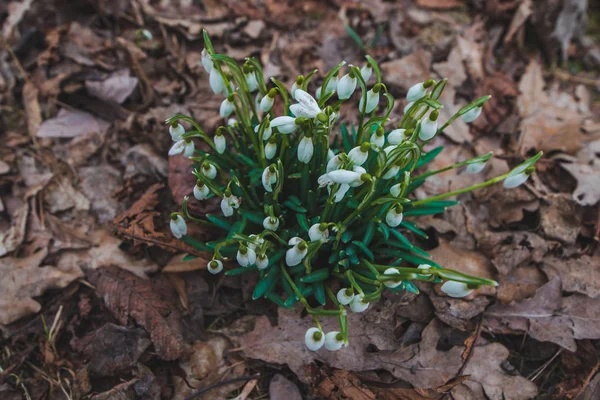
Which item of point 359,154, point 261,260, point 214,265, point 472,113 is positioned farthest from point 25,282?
point 472,113

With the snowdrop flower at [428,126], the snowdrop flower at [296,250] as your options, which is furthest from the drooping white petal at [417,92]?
the snowdrop flower at [296,250]

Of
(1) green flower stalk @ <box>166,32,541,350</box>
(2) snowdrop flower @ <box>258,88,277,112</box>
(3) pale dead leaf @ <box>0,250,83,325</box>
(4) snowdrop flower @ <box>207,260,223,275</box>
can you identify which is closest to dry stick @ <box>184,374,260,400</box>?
(1) green flower stalk @ <box>166,32,541,350</box>

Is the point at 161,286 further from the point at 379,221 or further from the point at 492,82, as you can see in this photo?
→ the point at 492,82

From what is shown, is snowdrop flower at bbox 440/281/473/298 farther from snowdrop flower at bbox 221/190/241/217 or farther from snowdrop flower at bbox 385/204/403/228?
snowdrop flower at bbox 221/190/241/217

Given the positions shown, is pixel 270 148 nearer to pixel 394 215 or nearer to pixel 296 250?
pixel 296 250

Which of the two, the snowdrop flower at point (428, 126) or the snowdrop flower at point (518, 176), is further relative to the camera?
the snowdrop flower at point (518, 176)

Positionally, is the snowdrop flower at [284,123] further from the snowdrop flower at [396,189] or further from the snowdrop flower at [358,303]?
the snowdrop flower at [358,303]
